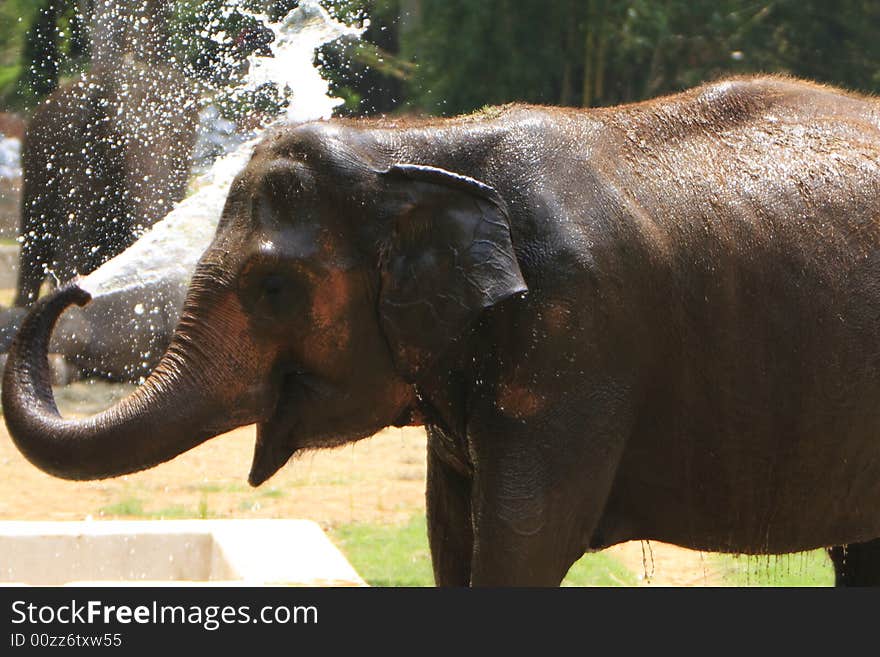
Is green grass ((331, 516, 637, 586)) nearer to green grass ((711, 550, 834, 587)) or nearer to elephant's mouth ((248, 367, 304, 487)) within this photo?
green grass ((711, 550, 834, 587))

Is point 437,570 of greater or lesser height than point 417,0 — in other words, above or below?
above

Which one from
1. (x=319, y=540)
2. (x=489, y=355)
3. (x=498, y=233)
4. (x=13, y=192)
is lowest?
(x=13, y=192)

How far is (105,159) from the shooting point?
12805 millimetres

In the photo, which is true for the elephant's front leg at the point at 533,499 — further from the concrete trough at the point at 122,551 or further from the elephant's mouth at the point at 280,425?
the concrete trough at the point at 122,551

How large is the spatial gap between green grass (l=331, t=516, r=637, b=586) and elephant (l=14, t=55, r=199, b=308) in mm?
4962

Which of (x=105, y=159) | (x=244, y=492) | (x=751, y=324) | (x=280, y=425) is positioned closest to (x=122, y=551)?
(x=280, y=425)

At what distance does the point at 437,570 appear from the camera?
445 cm

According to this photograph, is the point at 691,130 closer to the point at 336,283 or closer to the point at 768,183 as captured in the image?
the point at 768,183

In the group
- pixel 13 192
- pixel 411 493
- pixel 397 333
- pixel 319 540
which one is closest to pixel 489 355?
pixel 397 333

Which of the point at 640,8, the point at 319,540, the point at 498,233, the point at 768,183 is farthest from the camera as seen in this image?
the point at 640,8

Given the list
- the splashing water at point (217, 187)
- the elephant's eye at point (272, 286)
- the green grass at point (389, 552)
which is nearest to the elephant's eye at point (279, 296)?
the elephant's eye at point (272, 286)

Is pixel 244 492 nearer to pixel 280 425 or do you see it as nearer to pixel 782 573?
pixel 782 573

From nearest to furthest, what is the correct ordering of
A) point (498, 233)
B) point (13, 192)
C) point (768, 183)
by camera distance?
1. point (498, 233)
2. point (768, 183)
3. point (13, 192)

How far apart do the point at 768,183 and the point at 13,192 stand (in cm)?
1705
